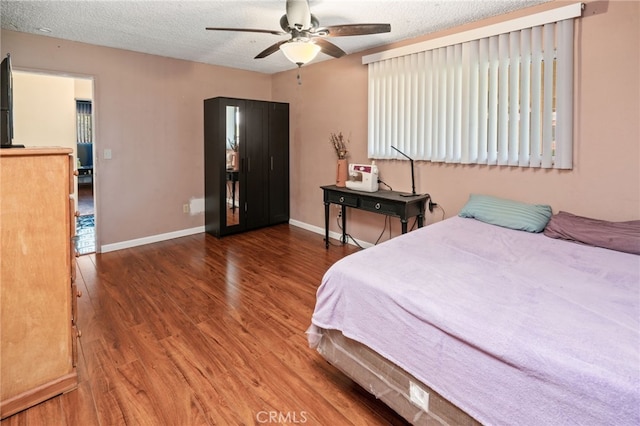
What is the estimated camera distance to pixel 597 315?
138 centimetres

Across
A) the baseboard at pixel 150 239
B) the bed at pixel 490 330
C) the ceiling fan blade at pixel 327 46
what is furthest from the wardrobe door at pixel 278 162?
the bed at pixel 490 330

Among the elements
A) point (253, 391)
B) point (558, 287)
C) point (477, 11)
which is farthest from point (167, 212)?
point (558, 287)

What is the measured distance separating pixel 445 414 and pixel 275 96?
4991 millimetres

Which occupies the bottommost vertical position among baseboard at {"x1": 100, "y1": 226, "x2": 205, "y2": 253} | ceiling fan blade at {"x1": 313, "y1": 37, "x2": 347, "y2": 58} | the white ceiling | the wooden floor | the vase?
the wooden floor

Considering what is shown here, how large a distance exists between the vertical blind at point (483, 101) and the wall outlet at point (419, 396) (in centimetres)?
221

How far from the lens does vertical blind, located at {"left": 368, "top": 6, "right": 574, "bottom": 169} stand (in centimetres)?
273

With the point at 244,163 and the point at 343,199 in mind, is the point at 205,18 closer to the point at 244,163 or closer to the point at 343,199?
the point at 244,163

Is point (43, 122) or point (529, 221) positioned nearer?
point (529, 221)

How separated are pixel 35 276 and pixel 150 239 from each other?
291cm

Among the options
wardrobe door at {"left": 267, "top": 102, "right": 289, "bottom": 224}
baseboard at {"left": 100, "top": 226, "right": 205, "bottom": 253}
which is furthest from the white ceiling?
baseboard at {"left": 100, "top": 226, "right": 205, "bottom": 253}

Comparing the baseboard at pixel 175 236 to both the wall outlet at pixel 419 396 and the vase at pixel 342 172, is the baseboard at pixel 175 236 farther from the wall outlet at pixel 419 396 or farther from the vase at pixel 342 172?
the wall outlet at pixel 419 396

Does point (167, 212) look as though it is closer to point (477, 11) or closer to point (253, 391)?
point (253, 391)

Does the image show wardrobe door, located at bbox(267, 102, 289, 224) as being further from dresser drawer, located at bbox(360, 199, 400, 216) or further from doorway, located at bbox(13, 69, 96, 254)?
doorway, located at bbox(13, 69, 96, 254)

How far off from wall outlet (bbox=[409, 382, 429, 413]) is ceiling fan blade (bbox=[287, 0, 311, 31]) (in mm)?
2302
